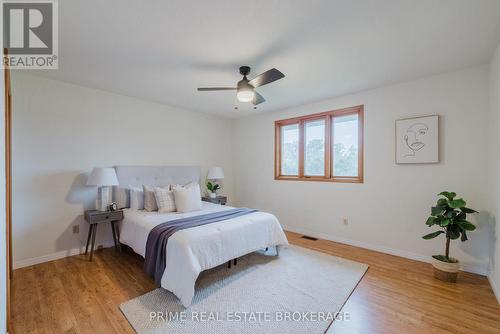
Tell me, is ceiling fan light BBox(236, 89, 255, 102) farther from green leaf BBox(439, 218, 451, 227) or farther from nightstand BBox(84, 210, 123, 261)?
green leaf BBox(439, 218, 451, 227)

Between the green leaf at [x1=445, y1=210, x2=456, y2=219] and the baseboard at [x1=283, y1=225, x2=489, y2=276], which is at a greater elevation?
the green leaf at [x1=445, y1=210, x2=456, y2=219]

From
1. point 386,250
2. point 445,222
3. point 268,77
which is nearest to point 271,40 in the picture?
point 268,77

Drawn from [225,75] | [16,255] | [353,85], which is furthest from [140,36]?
[16,255]

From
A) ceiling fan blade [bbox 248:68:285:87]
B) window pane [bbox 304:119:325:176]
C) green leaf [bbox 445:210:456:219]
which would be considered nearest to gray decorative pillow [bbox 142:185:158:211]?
ceiling fan blade [bbox 248:68:285:87]

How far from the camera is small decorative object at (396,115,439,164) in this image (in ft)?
9.28

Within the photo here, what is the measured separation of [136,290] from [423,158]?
12.7ft

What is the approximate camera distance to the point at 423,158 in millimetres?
2906

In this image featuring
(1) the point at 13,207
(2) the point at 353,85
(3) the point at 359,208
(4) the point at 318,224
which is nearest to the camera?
(1) the point at 13,207

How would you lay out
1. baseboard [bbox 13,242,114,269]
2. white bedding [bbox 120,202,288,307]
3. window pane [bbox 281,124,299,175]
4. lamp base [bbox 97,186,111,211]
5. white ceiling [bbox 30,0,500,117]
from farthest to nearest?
window pane [bbox 281,124,299,175] → lamp base [bbox 97,186,111,211] → baseboard [bbox 13,242,114,269] → white bedding [bbox 120,202,288,307] → white ceiling [bbox 30,0,500,117]

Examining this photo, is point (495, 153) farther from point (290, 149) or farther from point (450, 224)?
point (290, 149)

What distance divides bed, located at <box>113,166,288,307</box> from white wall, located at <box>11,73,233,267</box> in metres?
0.40

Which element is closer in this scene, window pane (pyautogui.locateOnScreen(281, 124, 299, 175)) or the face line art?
the face line art

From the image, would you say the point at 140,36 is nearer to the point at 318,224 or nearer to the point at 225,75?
the point at 225,75

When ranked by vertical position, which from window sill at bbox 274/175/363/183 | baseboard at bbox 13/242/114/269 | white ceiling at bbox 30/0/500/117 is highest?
white ceiling at bbox 30/0/500/117
